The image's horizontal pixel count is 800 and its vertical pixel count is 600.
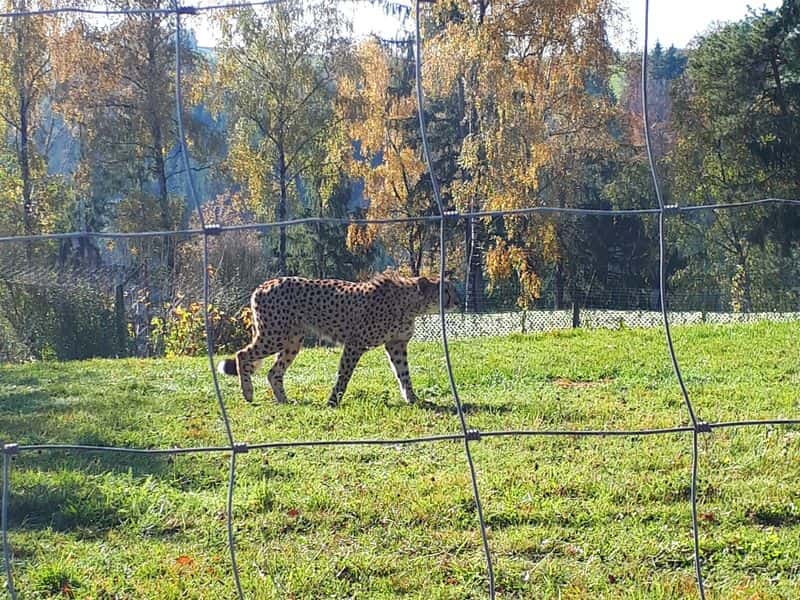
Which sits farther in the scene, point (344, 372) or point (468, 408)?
point (344, 372)

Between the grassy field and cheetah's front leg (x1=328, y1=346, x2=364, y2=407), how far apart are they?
0.11 m

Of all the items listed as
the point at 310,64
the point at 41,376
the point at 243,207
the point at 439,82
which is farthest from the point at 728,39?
the point at 41,376

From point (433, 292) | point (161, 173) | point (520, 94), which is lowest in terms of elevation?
point (433, 292)

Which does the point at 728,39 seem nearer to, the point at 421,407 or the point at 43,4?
the point at 43,4

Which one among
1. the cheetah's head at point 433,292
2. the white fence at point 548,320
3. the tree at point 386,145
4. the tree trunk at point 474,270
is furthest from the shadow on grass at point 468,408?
the tree at point 386,145

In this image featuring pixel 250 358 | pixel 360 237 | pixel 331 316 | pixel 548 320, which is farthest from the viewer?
pixel 548 320

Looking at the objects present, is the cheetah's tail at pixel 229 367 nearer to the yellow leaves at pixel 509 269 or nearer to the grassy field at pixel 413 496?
the grassy field at pixel 413 496

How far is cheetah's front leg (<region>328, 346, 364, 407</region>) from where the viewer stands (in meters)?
5.89

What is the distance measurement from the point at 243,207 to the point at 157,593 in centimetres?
1432

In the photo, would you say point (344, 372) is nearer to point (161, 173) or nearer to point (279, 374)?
point (279, 374)

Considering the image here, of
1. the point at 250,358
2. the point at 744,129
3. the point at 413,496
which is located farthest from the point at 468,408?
the point at 744,129

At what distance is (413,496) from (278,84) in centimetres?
1394

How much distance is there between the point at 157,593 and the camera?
2922 millimetres

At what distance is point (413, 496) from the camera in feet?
12.7
